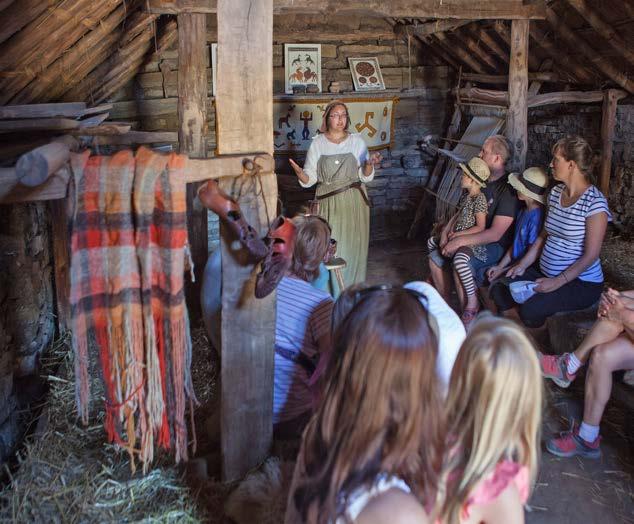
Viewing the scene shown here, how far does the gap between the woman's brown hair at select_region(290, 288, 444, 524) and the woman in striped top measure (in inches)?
117

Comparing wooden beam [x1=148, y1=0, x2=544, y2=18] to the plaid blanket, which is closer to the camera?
the plaid blanket

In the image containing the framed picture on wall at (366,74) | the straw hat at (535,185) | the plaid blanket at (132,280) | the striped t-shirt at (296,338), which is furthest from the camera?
the framed picture on wall at (366,74)

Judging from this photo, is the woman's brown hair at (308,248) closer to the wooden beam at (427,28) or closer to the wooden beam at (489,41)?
Answer: the wooden beam at (427,28)

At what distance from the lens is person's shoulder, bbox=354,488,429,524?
1.45m

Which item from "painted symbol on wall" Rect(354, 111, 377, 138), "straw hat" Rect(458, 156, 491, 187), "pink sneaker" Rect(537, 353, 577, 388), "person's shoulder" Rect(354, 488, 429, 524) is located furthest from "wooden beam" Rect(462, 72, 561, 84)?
"person's shoulder" Rect(354, 488, 429, 524)

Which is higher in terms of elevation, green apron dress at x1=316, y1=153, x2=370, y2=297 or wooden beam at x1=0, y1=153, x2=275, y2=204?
wooden beam at x1=0, y1=153, x2=275, y2=204

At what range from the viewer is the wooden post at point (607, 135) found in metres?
6.49

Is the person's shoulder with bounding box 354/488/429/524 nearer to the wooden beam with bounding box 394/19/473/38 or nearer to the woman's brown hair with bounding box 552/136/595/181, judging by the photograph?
the woman's brown hair with bounding box 552/136/595/181

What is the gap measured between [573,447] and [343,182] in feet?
8.94

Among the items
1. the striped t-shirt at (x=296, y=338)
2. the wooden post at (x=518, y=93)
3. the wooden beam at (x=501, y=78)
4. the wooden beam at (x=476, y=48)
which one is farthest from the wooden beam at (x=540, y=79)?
the striped t-shirt at (x=296, y=338)

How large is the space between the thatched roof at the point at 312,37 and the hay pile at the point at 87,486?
2035mm

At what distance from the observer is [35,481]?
10.2 ft

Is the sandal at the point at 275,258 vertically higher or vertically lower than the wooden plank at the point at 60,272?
higher

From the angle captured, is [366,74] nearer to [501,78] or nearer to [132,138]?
[501,78]
